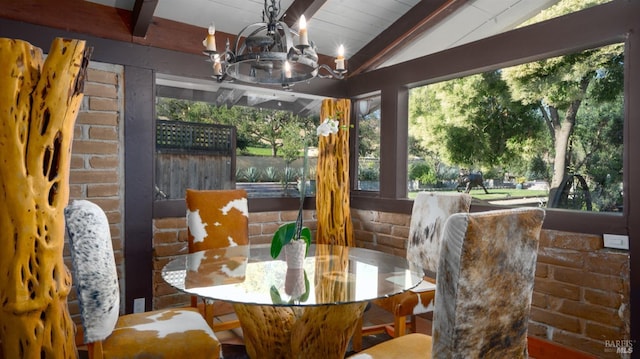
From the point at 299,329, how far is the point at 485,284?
40.7 inches

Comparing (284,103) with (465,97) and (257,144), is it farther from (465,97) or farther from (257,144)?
(465,97)

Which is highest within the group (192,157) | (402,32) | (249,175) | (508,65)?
(402,32)

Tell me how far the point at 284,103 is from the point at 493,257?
2904 mm

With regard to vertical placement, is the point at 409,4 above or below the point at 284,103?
above

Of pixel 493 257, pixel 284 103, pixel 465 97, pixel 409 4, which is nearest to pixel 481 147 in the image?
pixel 465 97

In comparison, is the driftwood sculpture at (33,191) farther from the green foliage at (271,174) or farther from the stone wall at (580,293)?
the stone wall at (580,293)

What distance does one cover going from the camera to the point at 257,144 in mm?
3676

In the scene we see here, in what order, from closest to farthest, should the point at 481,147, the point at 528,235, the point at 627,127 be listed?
1. the point at 528,235
2. the point at 627,127
3. the point at 481,147

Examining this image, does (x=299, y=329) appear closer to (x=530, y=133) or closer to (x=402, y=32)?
(x=530, y=133)

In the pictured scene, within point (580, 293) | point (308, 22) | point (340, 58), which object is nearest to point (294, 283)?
point (340, 58)

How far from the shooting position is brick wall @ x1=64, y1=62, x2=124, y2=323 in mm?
2717

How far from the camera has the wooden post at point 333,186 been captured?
3.54 meters

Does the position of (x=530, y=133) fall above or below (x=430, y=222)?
above

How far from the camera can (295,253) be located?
72.9 inches
